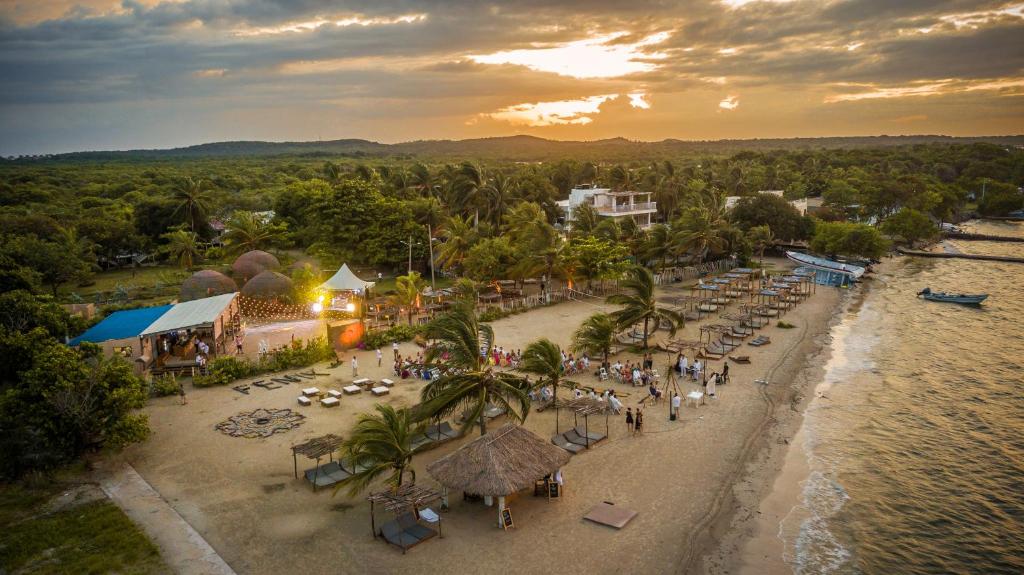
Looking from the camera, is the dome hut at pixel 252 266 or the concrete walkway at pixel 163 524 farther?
the dome hut at pixel 252 266

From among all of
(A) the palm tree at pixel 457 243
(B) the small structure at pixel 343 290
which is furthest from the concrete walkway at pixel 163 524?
(A) the palm tree at pixel 457 243

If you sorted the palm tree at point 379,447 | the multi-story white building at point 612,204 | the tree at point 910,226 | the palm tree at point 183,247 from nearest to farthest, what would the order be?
the palm tree at point 379,447 → the palm tree at point 183,247 → the multi-story white building at point 612,204 → the tree at point 910,226

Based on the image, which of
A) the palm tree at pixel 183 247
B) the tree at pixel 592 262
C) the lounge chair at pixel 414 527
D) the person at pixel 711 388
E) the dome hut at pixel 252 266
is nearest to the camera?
the lounge chair at pixel 414 527

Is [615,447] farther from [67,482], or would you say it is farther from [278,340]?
[278,340]

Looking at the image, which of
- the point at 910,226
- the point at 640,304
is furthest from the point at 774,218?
the point at 640,304

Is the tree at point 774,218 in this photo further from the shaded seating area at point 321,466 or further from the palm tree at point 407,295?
the shaded seating area at point 321,466
